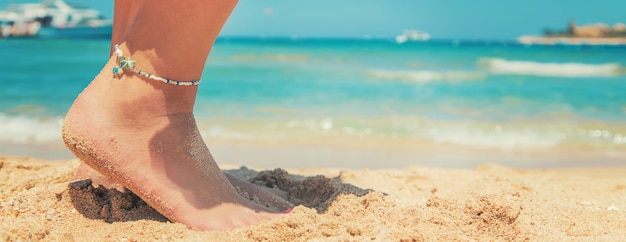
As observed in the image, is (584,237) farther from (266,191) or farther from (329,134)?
(329,134)

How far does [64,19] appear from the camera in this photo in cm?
1745

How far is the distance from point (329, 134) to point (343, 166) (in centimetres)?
99

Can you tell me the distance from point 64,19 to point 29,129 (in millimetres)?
15156

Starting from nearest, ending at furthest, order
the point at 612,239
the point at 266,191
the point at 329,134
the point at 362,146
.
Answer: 1. the point at 612,239
2. the point at 266,191
3. the point at 362,146
4. the point at 329,134

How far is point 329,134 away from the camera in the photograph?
3.99 metres

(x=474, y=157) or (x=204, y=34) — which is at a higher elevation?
(x=204, y=34)

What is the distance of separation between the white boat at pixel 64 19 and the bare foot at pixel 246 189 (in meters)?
16.4

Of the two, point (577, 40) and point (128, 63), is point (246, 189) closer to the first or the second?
point (128, 63)

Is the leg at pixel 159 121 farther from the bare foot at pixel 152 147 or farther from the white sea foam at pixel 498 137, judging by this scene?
the white sea foam at pixel 498 137

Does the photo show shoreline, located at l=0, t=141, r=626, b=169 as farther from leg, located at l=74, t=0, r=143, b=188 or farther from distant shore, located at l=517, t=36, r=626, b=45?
distant shore, located at l=517, t=36, r=626, b=45

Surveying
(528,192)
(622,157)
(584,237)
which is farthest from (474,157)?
(584,237)

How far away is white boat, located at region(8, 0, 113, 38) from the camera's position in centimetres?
1673

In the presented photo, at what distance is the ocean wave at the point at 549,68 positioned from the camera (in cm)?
1216

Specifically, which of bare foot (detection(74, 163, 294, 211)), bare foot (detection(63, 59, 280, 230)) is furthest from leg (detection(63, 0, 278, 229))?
bare foot (detection(74, 163, 294, 211))
